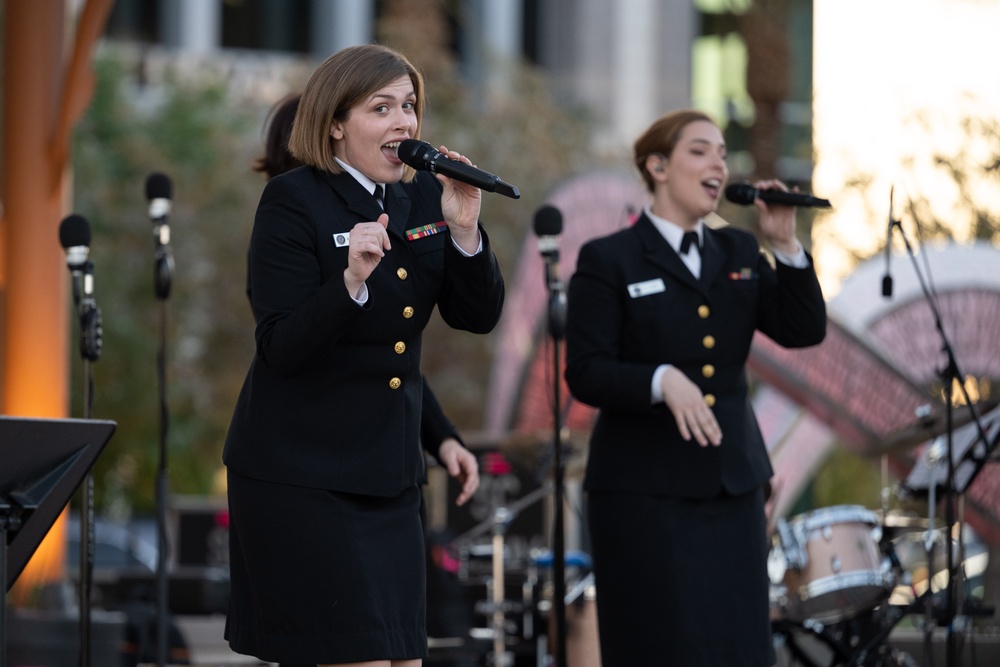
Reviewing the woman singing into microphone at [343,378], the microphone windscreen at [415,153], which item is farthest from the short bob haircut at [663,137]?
the microphone windscreen at [415,153]

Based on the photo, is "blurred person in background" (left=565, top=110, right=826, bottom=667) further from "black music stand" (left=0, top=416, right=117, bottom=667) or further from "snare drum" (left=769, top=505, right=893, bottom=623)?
"snare drum" (left=769, top=505, right=893, bottom=623)

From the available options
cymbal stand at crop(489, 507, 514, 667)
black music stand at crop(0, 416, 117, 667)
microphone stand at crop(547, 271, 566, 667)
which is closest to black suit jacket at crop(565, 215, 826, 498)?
microphone stand at crop(547, 271, 566, 667)

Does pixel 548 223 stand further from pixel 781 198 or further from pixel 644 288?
pixel 781 198

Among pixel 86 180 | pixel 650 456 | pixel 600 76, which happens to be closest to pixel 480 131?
pixel 86 180

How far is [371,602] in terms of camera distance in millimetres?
3326

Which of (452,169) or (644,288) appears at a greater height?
(452,169)

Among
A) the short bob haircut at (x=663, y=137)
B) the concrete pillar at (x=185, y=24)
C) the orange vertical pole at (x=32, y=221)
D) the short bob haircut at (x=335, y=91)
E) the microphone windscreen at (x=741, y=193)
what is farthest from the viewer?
the concrete pillar at (x=185, y=24)

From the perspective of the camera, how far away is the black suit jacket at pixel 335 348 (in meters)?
3.37

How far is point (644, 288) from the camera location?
4.42 metres

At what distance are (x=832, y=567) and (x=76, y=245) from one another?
Answer: 9.90 ft

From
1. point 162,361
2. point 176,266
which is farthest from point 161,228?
point 176,266

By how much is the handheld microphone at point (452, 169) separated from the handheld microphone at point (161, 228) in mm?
2465

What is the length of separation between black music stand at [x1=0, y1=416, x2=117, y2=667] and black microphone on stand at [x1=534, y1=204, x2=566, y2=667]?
160 centimetres

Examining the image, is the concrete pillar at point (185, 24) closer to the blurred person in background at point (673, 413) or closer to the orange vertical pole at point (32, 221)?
the orange vertical pole at point (32, 221)
